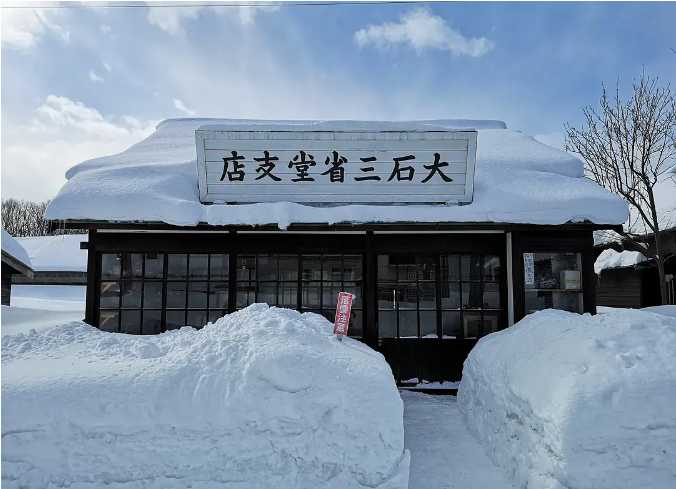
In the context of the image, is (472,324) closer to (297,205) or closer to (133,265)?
(297,205)

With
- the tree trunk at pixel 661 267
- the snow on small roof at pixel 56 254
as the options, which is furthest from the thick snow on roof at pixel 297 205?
the snow on small roof at pixel 56 254

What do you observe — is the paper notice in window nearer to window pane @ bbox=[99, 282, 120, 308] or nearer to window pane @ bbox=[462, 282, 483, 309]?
window pane @ bbox=[462, 282, 483, 309]

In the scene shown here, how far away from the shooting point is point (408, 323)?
7766mm

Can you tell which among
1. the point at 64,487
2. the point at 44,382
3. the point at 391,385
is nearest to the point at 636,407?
the point at 391,385

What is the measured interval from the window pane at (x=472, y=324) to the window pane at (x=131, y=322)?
18.8 ft

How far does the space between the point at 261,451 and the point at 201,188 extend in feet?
16.3

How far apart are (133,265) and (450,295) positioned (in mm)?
5643

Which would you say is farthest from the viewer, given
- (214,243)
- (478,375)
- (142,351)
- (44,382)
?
(214,243)

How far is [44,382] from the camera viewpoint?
414cm

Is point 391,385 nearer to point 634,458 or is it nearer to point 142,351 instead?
point 634,458

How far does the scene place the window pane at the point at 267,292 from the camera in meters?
7.74

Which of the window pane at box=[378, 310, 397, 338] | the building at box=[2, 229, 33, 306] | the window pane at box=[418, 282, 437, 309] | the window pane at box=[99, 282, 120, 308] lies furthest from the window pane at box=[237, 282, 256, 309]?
the building at box=[2, 229, 33, 306]

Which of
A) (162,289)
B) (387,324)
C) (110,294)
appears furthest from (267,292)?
(110,294)

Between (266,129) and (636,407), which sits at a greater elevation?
(266,129)
